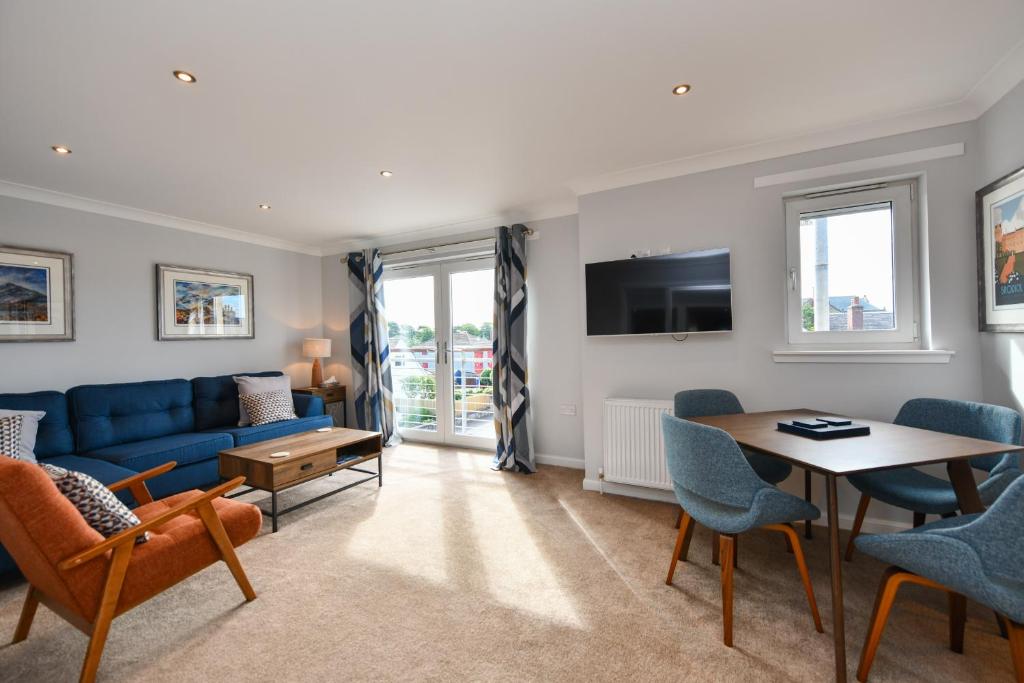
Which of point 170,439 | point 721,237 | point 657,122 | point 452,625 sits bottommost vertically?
point 452,625

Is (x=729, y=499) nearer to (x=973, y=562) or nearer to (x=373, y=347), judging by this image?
(x=973, y=562)

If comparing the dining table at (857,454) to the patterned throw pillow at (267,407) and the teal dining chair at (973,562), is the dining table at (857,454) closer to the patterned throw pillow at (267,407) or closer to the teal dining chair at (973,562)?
the teal dining chair at (973,562)

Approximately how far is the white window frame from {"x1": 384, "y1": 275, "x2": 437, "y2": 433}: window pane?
135 inches

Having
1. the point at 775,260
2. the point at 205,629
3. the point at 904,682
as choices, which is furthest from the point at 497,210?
the point at 904,682

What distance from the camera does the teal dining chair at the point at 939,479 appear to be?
179 cm

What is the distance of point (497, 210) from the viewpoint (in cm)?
420

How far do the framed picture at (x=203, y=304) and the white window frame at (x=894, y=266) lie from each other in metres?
5.11

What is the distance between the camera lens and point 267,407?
13.5ft

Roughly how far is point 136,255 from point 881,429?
562 cm

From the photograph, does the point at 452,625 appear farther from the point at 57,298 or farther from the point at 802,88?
the point at 57,298

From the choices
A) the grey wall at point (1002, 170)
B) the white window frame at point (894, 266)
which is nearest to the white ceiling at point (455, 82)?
the grey wall at point (1002, 170)

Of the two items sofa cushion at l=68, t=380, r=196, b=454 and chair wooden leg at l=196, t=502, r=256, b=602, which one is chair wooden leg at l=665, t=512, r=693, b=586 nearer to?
chair wooden leg at l=196, t=502, r=256, b=602

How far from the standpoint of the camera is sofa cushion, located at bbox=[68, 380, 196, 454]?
330 cm

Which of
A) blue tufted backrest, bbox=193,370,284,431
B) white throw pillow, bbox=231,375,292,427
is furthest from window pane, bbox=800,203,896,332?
blue tufted backrest, bbox=193,370,284,431
